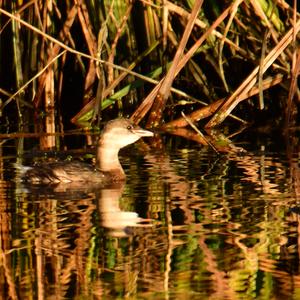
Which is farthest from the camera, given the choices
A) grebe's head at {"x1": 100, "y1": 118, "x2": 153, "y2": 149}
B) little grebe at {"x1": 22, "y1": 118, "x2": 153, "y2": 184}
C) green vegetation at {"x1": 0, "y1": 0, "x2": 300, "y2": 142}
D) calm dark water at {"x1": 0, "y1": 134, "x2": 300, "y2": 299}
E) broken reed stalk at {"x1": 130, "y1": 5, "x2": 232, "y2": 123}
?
green vegetation at {"x1": 0, "y1": 0, "x2": 300, "y2": 142}

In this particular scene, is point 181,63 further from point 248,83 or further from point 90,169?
point 90,169

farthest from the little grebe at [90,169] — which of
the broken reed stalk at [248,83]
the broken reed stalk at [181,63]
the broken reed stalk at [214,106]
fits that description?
the broken reed stalk at [214,106]

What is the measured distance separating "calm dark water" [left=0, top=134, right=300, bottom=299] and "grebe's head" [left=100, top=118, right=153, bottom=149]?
0.24 m

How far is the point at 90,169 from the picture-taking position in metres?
8.75

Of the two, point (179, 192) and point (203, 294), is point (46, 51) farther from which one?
point (203, 294)

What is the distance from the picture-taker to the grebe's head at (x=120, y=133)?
916 centimetres

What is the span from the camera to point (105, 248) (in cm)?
618

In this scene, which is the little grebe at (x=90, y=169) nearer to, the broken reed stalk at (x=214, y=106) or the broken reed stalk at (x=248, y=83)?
the broken reed stalk at (x=248, y=83)

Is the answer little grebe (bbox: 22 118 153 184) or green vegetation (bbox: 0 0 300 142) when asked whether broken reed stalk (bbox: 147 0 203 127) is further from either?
little grebe (bbox: 22 118 153 184)

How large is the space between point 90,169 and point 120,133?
61 cm

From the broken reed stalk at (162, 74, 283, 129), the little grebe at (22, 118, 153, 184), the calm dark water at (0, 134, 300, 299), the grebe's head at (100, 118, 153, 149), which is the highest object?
the broken reed stalk at (162, 74, 283, 129)

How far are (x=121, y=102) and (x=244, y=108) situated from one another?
1.40m

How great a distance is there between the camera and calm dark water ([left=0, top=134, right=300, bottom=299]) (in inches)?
214

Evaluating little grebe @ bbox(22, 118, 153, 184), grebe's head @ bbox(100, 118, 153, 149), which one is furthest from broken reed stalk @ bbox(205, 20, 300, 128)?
little grebe @ bbox(22, 118, 153, 184)
